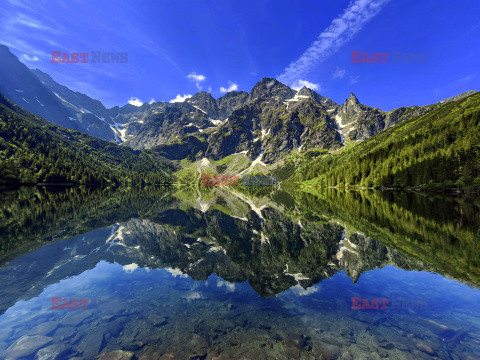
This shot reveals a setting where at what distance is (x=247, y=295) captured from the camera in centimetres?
1395

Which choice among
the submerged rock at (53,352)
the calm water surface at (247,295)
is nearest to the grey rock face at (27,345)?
the calm water surface at (247,295)

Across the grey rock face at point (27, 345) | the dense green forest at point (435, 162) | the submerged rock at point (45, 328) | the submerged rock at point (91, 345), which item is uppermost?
the dense green forest at point (435, 162)

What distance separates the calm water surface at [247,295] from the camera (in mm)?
9070

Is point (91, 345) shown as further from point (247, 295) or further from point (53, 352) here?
point (247, 295)

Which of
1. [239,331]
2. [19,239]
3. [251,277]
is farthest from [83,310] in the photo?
[19,239]

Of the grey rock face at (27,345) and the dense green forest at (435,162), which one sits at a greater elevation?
the dense green forest at (435,162)

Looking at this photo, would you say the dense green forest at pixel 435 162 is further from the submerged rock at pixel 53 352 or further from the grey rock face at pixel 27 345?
the grey rock face at pixel 27 345

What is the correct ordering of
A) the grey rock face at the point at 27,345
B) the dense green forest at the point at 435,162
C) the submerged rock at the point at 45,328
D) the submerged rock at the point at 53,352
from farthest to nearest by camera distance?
the dense green forest at the point at 435,162 < the submerged rock at the point at 45,328 < the grey rock face at the point at 27,345 < the submerged rock at the point at 53,352

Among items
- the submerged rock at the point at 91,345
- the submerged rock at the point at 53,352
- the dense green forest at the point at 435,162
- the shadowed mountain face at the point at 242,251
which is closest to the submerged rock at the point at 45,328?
the submerged rock at the point at 53,352

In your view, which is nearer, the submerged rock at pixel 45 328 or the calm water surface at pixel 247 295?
the calm water surface at pixel 247 295

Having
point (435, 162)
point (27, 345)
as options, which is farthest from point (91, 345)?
point (435, 162)

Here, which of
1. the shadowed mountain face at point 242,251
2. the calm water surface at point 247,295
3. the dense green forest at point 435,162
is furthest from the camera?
the dense green forest at point 435,162

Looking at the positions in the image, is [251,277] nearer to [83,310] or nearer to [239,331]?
[239,331]

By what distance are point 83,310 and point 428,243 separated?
30747 mm
